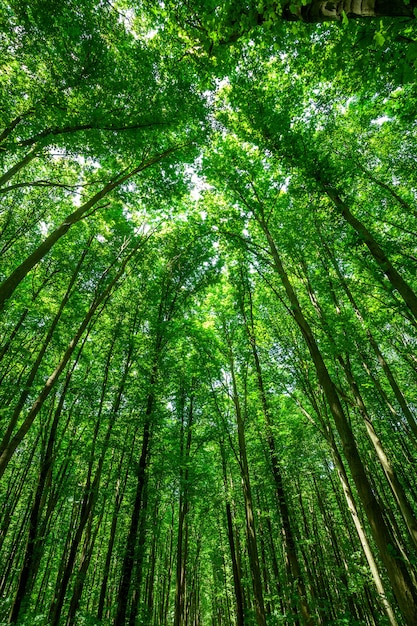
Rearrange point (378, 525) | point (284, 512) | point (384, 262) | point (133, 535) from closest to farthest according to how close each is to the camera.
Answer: point (378, 525) < point (384, 262) < point (133, 535) < point (284, 512)

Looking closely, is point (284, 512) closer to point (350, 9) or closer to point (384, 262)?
point (384, 262)

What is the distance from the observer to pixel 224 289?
40.9ft

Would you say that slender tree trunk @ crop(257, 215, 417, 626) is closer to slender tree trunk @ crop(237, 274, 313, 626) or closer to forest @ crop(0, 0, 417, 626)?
forest @ crop(0, 0, 417, 626)

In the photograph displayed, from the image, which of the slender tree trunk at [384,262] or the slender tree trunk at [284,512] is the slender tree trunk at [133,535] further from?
the slender tree trunk at [384,262]

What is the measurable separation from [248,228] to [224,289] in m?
4.25

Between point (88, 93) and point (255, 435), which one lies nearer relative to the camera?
point (88, 93)

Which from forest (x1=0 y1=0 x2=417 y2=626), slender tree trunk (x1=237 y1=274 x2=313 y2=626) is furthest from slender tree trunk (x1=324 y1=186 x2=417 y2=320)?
slender tree trunk (x1=237 y1=274 x2=313 y2=626)

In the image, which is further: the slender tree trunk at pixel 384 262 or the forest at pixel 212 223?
the slender tree trunk at pixel 384 262

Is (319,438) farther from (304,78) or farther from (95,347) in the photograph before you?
(304,78)

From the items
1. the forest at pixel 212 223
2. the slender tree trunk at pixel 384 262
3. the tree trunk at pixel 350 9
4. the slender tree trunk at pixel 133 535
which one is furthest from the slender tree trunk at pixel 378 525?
the slender tree trunk at pixel 133 535

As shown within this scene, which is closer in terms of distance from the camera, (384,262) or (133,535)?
(384,262)

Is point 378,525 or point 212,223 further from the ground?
point 212,223

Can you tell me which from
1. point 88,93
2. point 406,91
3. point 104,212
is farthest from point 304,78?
point 104,212

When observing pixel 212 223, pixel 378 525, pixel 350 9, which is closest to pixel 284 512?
pixel 378 525
